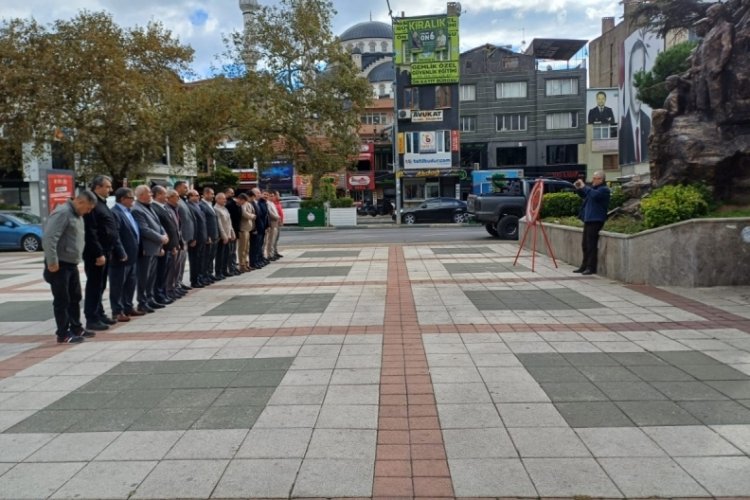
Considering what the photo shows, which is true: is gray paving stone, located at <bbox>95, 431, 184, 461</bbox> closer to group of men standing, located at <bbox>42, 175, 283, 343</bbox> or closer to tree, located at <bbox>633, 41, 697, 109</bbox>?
group of men standing, located at <bbox>42, 175, 283, 343</bbox>

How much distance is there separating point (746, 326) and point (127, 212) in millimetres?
7892

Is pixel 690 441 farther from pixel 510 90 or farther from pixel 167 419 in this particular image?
pixel 510 90

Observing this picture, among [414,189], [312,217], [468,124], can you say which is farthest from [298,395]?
[468,124]

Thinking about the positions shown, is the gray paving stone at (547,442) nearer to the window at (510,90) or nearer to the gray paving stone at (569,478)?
the gray paving stone at (569,478)

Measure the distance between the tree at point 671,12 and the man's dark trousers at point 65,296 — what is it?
12.4 m

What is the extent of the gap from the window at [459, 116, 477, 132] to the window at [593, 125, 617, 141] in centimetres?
1010

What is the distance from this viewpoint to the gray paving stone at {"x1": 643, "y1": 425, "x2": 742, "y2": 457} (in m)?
3.62

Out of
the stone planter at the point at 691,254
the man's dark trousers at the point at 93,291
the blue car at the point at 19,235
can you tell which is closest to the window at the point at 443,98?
the blue car at the point at 19,235

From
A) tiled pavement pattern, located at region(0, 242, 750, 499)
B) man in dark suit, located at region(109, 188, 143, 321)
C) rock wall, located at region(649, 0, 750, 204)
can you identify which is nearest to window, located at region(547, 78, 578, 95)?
rock wall, located at region(649, 0, 750, 204)

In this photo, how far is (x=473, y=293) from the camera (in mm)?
9523

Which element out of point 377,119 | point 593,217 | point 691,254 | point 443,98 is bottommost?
point 691,254

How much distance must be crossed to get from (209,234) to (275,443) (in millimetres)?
7974

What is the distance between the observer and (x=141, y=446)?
393cm

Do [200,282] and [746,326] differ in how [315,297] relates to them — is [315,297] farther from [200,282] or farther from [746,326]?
[746,326]
